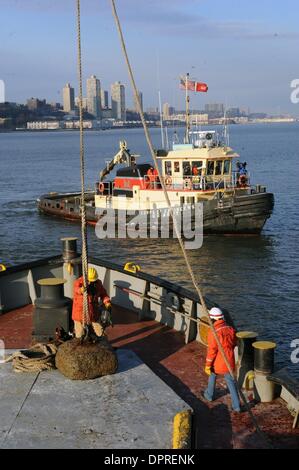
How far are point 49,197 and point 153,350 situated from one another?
1506 inches

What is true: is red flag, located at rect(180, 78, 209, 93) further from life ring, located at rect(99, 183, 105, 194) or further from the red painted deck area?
the red painted deck area

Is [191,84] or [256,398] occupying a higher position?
[191,84]

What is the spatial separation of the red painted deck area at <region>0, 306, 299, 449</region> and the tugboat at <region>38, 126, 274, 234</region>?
76.0ft

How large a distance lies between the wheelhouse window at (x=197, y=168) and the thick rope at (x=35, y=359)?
94.5 feet

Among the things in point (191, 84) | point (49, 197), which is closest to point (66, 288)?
point (191, 84)

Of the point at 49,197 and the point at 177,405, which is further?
the point at 49,197

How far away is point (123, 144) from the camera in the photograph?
42844mm

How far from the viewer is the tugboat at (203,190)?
114 feet

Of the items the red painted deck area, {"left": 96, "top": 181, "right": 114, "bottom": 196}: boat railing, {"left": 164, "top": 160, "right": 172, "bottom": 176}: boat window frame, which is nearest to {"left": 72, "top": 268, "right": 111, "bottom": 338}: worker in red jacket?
the red painted deck area

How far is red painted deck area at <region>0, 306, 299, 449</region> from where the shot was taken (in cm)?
696

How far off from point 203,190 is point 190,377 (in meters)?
27.4

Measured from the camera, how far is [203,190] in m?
35.5

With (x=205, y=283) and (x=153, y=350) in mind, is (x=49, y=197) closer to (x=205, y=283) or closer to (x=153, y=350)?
(x=205, y=283)

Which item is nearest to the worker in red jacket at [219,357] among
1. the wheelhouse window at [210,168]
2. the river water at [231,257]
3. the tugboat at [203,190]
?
the river water at [231,257]
